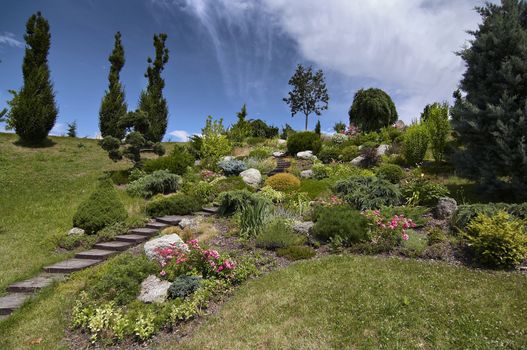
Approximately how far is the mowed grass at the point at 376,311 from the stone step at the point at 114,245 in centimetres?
437

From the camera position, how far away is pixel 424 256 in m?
6.57

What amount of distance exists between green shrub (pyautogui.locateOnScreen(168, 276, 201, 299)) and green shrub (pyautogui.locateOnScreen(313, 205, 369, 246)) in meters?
3.18

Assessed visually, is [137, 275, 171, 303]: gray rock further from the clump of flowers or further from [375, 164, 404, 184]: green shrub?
[375, 164, 404, 184]: green shrub

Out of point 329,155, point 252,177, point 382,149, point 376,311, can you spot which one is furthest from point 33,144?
point 376,311

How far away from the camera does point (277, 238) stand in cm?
759

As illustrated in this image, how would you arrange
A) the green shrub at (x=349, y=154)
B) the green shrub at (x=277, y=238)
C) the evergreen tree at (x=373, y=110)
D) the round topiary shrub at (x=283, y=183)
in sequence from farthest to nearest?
1. the evergreen tree at (x=373, y=110)
2. the green shrub at (x=349, y=154)
3. the round topiary shrub at (x=283, y=183)
4. the green shrub at (x=277, y=238)

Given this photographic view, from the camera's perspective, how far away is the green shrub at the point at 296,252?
701cm

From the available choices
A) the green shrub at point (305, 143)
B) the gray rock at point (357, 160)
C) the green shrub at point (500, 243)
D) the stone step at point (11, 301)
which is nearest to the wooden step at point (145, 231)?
the stone step at point (11, 301)

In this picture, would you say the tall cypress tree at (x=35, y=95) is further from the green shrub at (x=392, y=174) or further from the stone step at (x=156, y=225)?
the green shrub at (x=392, y=174)

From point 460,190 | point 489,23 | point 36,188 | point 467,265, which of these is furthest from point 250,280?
point 36,188

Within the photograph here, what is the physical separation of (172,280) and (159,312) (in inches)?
36.7

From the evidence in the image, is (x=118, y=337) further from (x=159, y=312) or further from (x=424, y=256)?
(x=424, y=256)

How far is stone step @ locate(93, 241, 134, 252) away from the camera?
8.49 m

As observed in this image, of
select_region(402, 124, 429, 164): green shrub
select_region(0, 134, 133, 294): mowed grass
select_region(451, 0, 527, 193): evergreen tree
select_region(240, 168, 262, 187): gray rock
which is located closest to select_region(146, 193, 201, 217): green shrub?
select_region(0, 134, 133, 294): mowed grass
